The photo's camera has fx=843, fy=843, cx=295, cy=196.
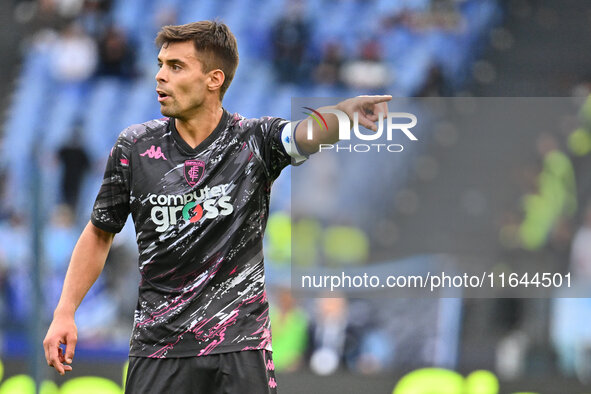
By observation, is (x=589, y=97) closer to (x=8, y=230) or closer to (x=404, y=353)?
(x=404, y=353)

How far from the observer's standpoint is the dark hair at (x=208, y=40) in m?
2.39

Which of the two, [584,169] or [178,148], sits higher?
[584,169]

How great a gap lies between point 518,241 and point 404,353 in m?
0.82

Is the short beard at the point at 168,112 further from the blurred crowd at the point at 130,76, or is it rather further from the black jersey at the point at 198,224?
the blurred crowd at the point at 130,76

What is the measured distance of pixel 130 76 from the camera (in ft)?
23.3

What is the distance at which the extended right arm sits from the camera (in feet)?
7.30

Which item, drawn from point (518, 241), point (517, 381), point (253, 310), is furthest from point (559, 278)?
point (253, 310)

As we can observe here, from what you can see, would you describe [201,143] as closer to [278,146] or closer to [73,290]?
[278,146]

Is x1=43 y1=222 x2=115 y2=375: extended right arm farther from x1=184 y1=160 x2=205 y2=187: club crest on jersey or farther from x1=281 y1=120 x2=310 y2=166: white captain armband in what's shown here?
x1=281 y1=120 x2=310 y2=166: white captain armband

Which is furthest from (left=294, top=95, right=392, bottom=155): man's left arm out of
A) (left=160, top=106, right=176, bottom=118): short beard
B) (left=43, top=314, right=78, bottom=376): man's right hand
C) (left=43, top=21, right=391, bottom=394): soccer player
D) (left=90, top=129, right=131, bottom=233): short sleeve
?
(left=43, top=314, right=78, bottom=376): man's right hand

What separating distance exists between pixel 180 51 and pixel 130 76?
4865mm

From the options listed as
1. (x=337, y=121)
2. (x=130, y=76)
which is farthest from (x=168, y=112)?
(x=130, y=76)

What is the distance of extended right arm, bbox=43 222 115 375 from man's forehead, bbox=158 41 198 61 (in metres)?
0.53

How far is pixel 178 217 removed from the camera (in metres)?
2.28
